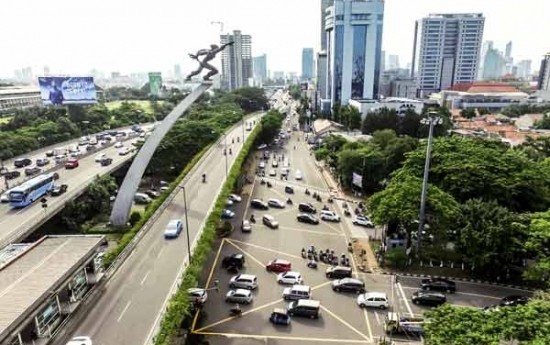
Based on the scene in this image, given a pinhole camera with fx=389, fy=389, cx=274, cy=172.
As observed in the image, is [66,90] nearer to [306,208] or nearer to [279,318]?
[306,208]

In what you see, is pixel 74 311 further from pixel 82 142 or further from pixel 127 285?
pixel 82 142

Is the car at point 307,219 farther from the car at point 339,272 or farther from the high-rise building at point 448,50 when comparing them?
the high-rise building at point 448,50

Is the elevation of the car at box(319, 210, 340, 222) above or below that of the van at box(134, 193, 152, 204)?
below

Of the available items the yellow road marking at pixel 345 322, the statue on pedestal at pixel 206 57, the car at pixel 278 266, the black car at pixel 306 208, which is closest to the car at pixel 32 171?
the statue on pedestal at pixel 206 57

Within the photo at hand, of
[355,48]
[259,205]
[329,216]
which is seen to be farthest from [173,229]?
[355,48]

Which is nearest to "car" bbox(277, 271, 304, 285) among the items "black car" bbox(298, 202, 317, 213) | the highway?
"black car" bbox(298, 202, 317, 213)

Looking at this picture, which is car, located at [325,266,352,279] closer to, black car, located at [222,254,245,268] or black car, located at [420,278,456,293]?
black car, located at [420,278,456,293]

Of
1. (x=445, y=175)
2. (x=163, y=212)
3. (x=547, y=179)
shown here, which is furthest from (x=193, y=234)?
(x=547, y=179)
